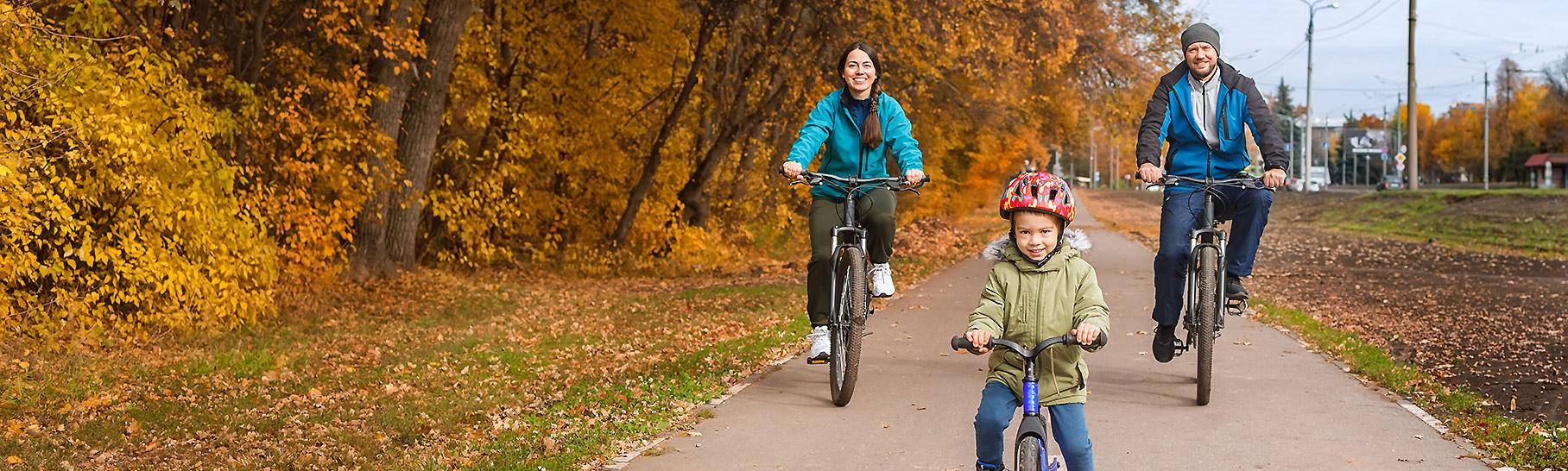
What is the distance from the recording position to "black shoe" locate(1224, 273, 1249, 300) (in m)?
7.98

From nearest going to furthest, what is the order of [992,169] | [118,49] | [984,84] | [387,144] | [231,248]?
[118,49]
[231,248]
[387,144]
[984,84]
[992,169]

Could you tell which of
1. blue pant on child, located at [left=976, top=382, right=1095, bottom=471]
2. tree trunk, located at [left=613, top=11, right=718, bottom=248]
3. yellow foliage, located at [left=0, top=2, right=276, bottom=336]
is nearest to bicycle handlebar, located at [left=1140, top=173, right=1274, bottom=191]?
blue pant on child, located at [left=976, top=382, right=1095, bottom=471]

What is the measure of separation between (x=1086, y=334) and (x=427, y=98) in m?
13.4

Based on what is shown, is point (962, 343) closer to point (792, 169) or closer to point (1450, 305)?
point (792, 169)

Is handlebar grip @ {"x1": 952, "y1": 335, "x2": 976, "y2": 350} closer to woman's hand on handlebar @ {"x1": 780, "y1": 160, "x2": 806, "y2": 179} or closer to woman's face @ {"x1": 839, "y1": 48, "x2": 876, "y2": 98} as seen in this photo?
woman's hand on handlebar @ {"x1": 780, "y1": 160, "x2": 806, "y2": 179}

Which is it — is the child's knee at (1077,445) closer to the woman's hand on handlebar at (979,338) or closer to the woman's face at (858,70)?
the woman's hand on handlebar at (979,338)

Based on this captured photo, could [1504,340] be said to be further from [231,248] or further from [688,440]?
[231,248]

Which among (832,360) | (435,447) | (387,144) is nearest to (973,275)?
(387,144)

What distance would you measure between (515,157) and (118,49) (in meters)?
8.99

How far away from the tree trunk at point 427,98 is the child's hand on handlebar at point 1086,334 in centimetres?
1266

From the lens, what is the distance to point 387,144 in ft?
48.0

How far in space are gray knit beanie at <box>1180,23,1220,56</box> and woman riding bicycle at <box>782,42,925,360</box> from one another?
1.60 metres

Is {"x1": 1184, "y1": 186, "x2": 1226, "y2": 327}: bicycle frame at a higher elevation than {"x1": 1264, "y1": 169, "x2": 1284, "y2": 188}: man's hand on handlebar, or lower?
lower

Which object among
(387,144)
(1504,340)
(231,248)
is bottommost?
(1504,340)
